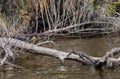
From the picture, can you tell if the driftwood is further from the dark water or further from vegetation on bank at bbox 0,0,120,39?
vegetation on bank at bbox 0,0,120,39

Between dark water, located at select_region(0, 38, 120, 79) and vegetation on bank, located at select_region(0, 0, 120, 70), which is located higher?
vegetation on bank, located at select_region(0, 0, 120, 70)

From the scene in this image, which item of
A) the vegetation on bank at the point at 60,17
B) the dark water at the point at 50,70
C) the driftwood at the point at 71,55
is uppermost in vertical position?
the vegetation on bank at the point at 60,17

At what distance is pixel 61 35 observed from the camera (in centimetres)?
1652

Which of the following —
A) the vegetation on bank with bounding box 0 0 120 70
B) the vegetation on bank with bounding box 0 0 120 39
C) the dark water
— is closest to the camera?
the dark water

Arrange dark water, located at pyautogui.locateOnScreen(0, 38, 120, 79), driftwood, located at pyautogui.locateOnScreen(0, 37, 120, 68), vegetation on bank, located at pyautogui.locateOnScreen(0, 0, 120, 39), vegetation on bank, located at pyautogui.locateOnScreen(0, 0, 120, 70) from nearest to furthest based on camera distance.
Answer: dark water, located at pyautogui.locateOnScreen(0, 38, 120, 79), driftwood, located at pyautogui.locateOnScreen(0, 37, 120, 68), vegetation on bank, located at pyautogui.locateOnScreen(0, 0, 120, 70), vegetation on bank, located at pyautogui.locateOnScreen(0, 0, 120, 39)

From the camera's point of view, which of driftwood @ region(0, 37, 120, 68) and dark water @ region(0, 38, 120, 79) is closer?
dark water @ region(0, 38, 120, 79)

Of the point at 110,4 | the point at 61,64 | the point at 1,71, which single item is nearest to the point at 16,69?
the point at 1,71

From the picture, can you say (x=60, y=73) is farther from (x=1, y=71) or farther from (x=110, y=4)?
(x=110, y=4)

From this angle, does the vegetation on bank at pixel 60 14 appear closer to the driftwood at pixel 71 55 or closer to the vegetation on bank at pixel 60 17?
the vegetation on bank at pixel 60 17

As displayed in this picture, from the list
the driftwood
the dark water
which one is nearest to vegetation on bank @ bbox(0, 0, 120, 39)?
the dark water

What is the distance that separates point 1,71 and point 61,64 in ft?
5.92

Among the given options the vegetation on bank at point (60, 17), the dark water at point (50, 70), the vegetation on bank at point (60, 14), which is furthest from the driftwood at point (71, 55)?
the vegetation on bank at point (60, 14)

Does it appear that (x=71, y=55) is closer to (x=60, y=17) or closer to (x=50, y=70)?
(x=50, y=70)

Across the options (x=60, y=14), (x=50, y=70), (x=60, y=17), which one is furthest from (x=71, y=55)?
(x=60, y=14)
